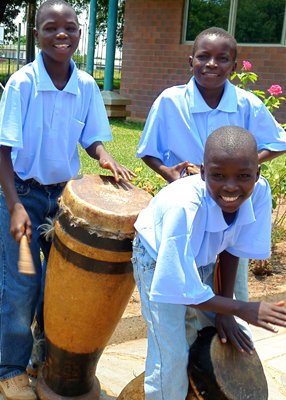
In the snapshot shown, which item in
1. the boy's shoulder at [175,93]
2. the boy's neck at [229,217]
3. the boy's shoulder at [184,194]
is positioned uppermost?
the boy's shoulder at [175,93]

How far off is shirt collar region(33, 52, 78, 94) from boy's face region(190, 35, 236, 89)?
1.95ft

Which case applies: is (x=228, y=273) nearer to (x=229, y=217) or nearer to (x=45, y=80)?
(x=229, y=217)

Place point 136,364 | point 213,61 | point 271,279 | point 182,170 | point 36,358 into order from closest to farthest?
point 182,170, point 213,61, point 36,358, point 136,364, point 271,279

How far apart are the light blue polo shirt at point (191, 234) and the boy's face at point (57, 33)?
2.52 feet

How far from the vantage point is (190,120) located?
284 centimetres

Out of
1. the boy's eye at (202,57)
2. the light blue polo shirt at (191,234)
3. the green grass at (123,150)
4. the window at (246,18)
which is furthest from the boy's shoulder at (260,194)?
the window at (246,18)

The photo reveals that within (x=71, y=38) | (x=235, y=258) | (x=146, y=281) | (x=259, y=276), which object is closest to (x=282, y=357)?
(x=259, y=276)

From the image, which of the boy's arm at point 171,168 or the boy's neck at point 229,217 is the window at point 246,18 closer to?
the boy's arm at point 171,168

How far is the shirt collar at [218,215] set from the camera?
7.02 feet

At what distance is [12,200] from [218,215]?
2.78ft

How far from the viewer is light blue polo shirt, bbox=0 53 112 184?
2.46m

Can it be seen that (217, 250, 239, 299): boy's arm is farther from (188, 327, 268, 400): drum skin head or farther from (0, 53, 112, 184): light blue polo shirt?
(0, 53, 112, 184): light blue polo shirt

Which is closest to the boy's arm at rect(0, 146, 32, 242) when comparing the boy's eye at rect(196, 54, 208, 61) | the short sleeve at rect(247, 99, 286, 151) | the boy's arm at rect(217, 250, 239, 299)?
the boy's arm at rect(217, 250, 239, 299)

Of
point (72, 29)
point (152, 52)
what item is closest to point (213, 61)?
point (72, 29)
